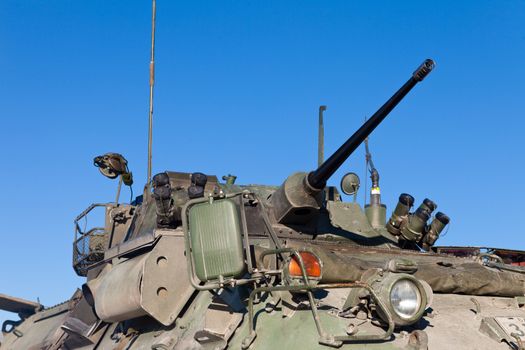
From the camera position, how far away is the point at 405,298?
6.80 m

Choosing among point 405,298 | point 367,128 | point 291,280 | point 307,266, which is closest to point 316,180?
point 367,128

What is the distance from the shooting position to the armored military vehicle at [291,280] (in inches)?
270

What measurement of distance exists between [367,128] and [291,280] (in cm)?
244

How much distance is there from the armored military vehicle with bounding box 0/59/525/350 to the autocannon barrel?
0.04 feet

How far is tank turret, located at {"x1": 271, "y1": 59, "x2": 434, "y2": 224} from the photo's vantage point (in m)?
8.66

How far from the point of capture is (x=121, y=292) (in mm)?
8867

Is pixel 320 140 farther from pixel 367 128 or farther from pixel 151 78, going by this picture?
pixel 367 128

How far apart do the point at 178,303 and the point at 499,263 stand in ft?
13.3

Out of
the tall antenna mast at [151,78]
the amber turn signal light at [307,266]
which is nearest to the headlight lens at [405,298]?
the amber turn signal light at [307,266]

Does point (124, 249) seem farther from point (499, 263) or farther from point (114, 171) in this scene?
point (499, 263)

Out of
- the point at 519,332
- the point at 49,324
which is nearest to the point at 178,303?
the point at 519,332

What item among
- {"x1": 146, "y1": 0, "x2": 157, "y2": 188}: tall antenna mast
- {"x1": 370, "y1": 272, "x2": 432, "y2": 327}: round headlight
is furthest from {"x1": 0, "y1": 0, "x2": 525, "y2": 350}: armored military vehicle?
{"x1": 146, "y1": 0, "x2": 157, "y2": 188}: tall antenna mast

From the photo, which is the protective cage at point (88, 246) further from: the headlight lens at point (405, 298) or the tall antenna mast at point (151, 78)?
the headlight lens at point (405, 298)

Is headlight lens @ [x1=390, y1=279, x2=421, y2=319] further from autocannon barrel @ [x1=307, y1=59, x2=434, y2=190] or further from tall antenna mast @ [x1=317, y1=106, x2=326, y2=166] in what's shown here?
tall antenna mast @ [x1=317, y1=106, x2=326, y2=166]
